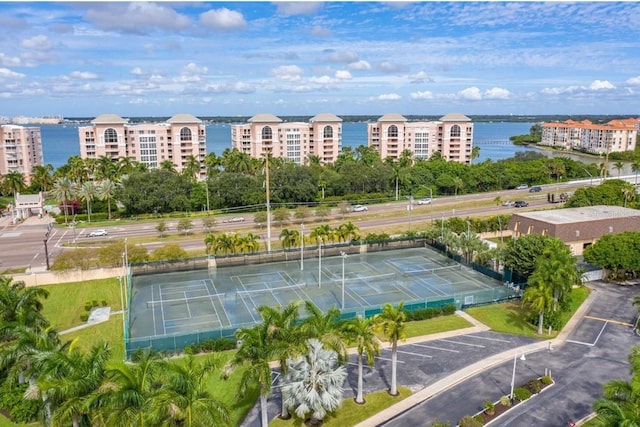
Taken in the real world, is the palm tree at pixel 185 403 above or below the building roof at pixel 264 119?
below

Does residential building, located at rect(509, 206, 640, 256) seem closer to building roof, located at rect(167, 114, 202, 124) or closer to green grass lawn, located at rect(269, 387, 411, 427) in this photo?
green grass lawn, located at rect(269, 387, 411, 427)

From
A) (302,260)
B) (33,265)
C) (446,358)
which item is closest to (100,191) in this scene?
(33,265)

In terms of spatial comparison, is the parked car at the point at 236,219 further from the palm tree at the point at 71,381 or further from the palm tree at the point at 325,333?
the palm tree at the point at 71,381

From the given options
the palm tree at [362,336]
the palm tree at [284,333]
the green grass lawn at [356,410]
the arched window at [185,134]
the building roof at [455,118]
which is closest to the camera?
the palm tree at [284,333]

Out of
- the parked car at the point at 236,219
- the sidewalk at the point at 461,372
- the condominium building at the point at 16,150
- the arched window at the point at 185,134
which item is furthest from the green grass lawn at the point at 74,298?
the arched window at the point at 185,134

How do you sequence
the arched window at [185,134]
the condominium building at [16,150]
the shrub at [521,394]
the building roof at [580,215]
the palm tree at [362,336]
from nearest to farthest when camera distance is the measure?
the palm tree at [362,336], the shrub at [521,394], the building roof at [580,215], the condominium building at [16,150], the arched window at [185,134]

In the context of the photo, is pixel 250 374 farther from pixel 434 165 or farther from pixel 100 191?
pixel 434 165

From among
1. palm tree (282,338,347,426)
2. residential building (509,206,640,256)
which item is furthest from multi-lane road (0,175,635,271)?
palm tree (282,338,347,426)

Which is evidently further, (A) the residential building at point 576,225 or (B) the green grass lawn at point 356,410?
(A) the residential building at point 576,225
